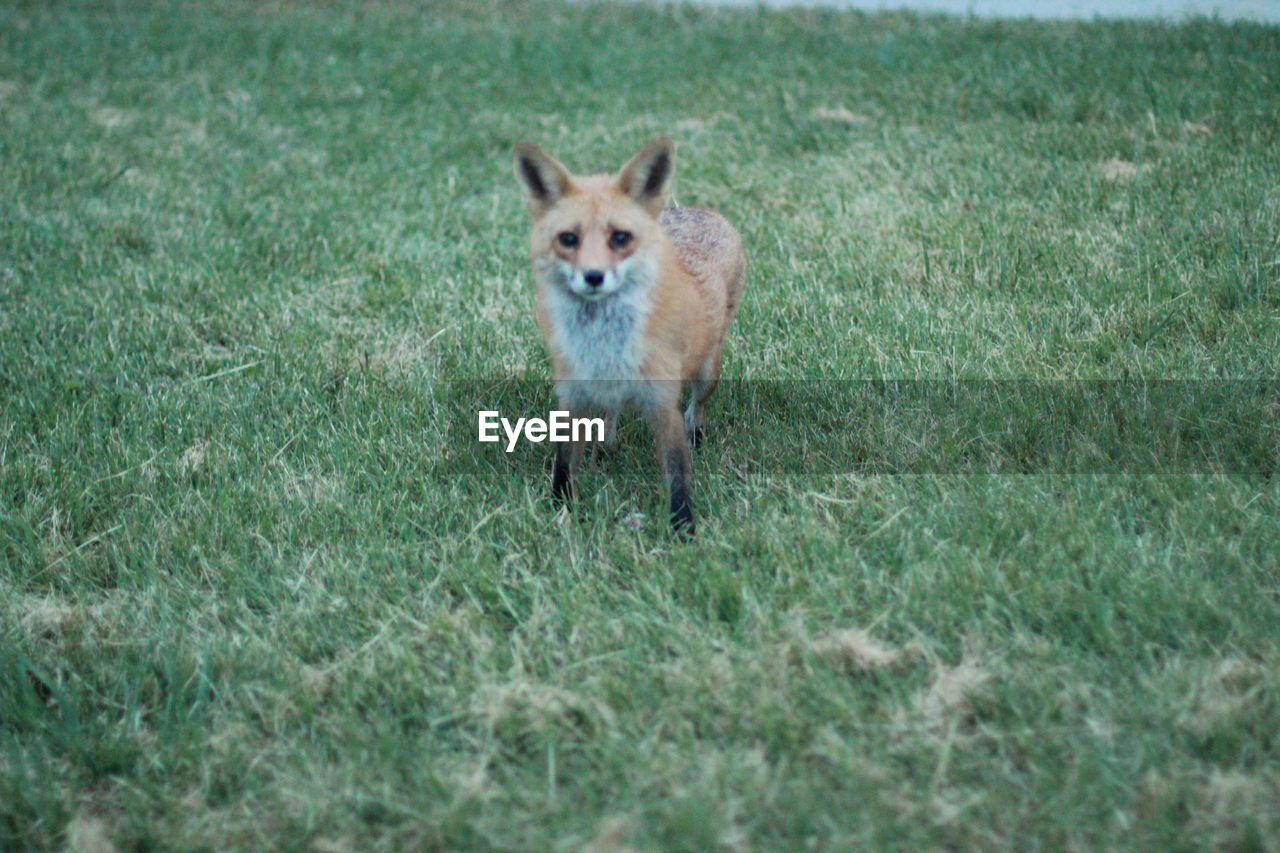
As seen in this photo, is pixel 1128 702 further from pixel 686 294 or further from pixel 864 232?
pixel 864 232

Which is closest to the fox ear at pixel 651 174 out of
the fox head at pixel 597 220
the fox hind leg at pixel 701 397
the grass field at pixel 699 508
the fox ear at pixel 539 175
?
the fox head at pixel 597 220

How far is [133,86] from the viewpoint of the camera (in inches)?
373

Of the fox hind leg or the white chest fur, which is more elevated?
the white chest fur

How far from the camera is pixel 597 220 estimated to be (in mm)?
3322

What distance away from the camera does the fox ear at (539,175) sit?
341 cm

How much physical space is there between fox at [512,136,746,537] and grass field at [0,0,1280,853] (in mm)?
400

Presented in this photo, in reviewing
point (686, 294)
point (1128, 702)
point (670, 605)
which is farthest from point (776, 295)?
point (1128, 702)

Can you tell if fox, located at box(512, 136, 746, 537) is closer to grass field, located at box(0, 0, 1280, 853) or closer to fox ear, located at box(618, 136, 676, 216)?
fox ear, located at box(618, 136, 676, 216)

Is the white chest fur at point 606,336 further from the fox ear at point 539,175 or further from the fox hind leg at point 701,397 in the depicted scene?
the fox hind leg at point 701,397

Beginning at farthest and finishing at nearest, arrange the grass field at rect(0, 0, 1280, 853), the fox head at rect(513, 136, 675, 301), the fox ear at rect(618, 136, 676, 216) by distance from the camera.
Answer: the fox ear at rect(618, 136, 676, 216)
the fox head at rect(513, 136, 675, 301)
the grass field at rect(0, 0, 1280, 853)

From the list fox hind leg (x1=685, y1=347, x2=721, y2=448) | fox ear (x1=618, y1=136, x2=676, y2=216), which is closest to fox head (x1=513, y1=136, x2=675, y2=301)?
fox ear (x1=618, y1=136, x2=676, y2=216)

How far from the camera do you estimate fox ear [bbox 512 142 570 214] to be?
341cm

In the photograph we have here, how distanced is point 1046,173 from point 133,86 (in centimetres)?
784

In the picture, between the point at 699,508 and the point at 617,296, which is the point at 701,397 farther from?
the point at 617,296
